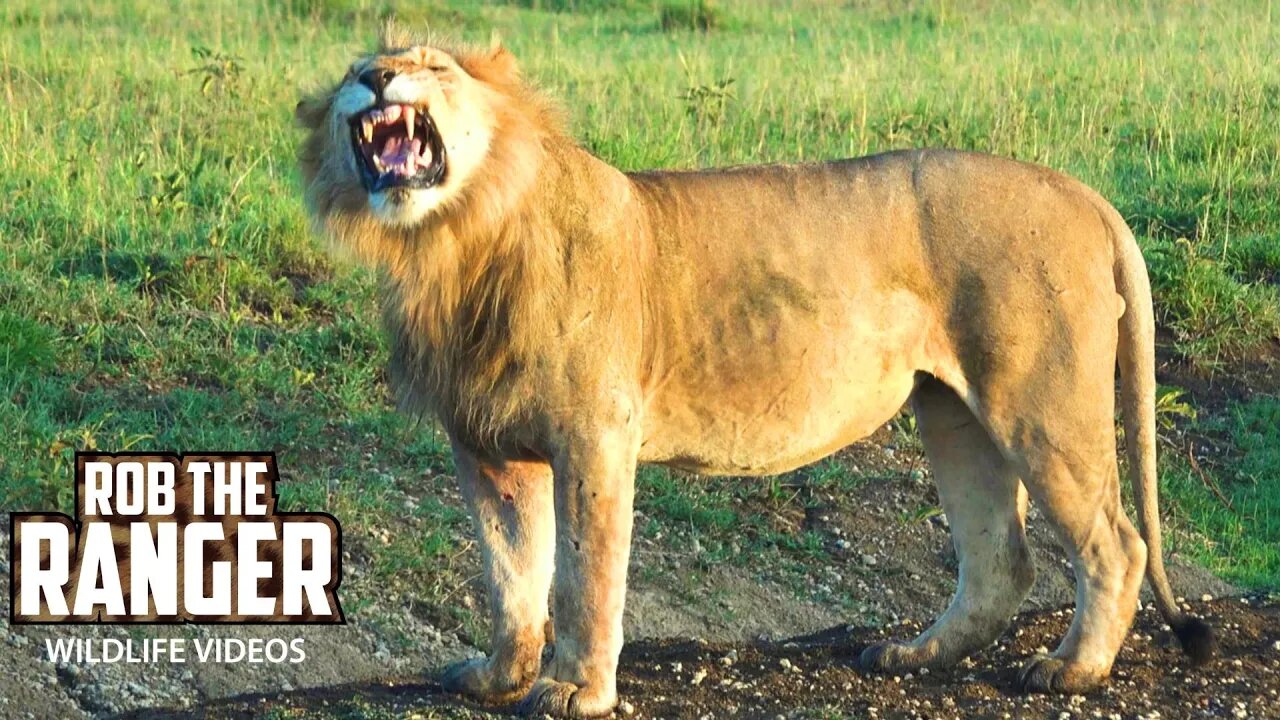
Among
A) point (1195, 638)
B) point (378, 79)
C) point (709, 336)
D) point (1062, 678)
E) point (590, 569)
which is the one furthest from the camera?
point (1195, 638)

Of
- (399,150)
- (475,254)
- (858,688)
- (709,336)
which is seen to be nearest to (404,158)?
(399,150)

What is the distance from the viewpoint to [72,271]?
280 inches

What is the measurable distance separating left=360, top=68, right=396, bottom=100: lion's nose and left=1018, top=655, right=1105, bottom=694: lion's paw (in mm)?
2221

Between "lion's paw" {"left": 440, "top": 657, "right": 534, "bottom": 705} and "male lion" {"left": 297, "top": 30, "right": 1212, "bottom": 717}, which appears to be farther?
"lion's paw" {"left": 440, "top": 657, "right": 534, "bottom": 705}

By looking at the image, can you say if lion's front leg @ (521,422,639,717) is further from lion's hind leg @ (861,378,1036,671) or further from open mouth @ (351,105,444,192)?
lion's hind leg @ (861,378,1036,671)

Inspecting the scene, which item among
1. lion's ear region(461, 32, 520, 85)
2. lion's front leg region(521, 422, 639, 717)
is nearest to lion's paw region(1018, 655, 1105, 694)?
lion's front leg region(521, 422, 639, 717)

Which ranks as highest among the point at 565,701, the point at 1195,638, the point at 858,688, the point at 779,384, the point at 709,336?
the point at 709,336

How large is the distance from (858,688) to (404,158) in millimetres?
1844

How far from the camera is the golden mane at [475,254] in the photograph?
4023mm

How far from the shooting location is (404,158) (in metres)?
3.88

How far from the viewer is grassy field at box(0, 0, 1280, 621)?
6055 millimetres

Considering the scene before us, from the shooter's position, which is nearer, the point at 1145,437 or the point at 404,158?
the point at 404,158

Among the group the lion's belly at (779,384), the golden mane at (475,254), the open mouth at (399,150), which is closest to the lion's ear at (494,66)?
the golden mane at (475,254)

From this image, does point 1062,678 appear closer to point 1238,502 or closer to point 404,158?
point 404,158
